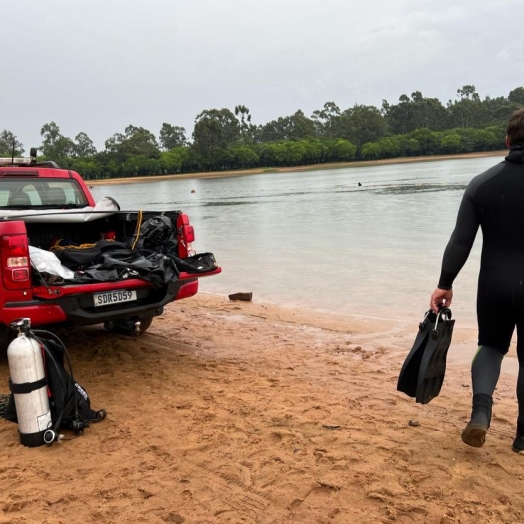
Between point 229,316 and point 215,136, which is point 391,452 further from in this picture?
point 215,136

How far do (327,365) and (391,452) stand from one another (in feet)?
6.28

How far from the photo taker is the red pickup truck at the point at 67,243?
13.7 feet

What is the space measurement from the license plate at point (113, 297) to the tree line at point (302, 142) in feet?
353

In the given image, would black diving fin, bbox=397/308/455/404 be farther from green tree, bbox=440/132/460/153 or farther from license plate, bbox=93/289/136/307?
green tree, bbox=440/132/460/153

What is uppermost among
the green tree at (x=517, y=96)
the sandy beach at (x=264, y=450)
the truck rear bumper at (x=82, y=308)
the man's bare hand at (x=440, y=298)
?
the green tree at (x=517, y=96)

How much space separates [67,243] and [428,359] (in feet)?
13.2

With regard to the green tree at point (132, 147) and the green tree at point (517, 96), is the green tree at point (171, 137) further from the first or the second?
the green tree at point (517, 96)

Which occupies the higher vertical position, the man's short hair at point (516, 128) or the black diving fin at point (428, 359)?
the man's short hair at point (516, 128)

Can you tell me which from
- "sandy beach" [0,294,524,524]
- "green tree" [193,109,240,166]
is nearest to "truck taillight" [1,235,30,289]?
"sandy beach" [0,294,524,524]

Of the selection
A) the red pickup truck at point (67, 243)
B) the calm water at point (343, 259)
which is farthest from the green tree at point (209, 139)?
the red pickup truck at point (67, 243)

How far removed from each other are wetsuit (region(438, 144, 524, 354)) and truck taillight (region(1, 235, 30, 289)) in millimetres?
3088

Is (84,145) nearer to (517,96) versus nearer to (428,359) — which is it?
(517,96)

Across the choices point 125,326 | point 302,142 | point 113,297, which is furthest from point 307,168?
point 113,297

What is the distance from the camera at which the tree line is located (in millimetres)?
114938
